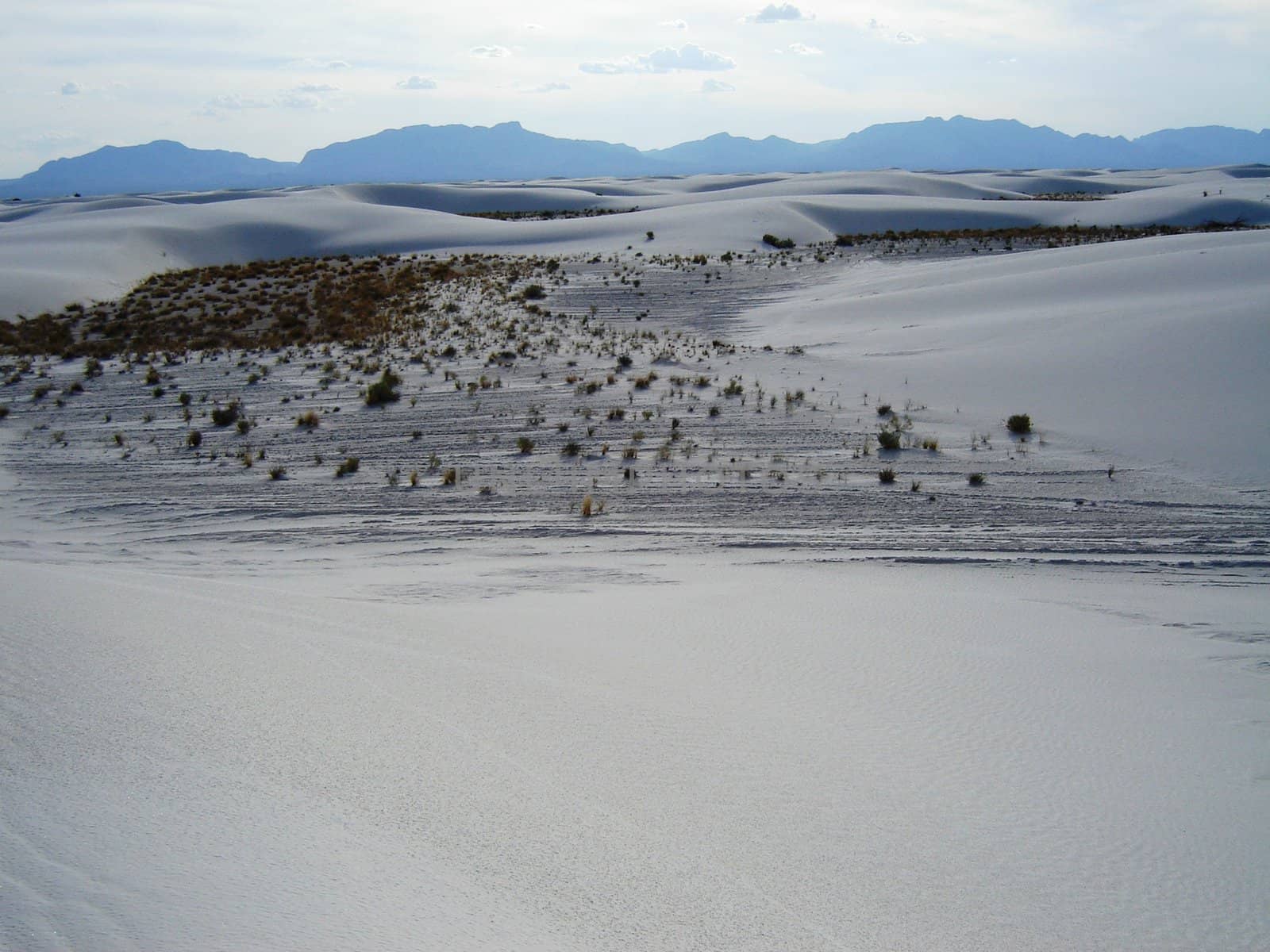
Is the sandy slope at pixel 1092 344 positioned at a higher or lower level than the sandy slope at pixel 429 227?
lower

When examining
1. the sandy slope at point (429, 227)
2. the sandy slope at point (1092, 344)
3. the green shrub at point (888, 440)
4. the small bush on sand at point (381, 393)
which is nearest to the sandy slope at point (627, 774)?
the green shrub at point (888, 440)

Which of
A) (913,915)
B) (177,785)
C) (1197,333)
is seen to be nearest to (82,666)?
(177,785)

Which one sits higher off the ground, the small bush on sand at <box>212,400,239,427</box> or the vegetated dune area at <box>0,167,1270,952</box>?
the small bush on sand at <box>212,400,239,427</box>

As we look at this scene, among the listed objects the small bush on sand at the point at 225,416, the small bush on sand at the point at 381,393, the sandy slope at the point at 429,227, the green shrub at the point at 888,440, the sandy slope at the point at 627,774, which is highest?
the sandy slope at the point at 429,227

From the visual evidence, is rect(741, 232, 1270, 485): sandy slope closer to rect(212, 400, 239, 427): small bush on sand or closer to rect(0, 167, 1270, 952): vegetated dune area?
rect(0, 167, 1270, 952): vegetated dune area

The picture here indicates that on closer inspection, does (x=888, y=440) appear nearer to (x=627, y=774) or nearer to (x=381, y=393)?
(x=381, y=393)

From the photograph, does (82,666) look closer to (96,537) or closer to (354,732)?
(354,732)

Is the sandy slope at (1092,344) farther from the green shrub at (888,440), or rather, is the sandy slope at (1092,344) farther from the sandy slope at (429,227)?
the sandy slope at (429,227)

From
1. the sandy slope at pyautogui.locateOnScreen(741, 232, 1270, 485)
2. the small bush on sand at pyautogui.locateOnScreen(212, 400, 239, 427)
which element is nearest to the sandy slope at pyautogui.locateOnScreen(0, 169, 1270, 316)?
the sandy slope at pyautogui.locateOnScreen(741, 232, 1270, 485)

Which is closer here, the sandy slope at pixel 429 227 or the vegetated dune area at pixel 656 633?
the vegetated dune area at pixel 656 633

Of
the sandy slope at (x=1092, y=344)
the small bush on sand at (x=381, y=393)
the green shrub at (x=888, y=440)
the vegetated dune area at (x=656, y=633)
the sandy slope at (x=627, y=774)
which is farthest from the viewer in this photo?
the small bush on sand at (x=381, y=393)
